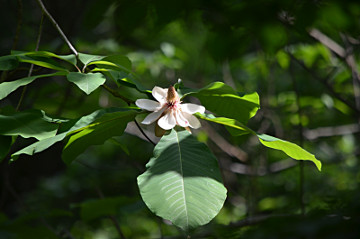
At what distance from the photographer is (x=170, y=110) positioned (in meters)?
1.05

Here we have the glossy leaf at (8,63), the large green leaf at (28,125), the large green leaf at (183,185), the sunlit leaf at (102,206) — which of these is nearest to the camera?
the large green leaf at (183,185)

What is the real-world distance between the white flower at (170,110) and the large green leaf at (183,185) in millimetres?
79

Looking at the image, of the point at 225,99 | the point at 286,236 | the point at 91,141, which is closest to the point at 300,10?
the point at 225,99

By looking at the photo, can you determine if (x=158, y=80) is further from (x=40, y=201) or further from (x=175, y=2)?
(x=175, y=2)

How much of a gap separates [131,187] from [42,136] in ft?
9.65

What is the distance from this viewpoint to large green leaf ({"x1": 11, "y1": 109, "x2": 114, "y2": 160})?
2.95ft

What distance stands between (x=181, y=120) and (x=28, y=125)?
0.38 meters

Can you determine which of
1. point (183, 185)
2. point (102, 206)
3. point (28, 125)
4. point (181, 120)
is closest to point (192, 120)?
point (181, 120)

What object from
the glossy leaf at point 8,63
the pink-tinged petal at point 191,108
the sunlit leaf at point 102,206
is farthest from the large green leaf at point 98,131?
the sunlit leaf at point 102,206

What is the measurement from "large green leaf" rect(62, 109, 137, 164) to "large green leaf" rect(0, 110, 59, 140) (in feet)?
0.20

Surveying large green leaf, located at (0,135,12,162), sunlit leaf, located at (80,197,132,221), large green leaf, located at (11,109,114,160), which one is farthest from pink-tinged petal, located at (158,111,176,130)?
sunlit leaf, located at (80,197,132,221)

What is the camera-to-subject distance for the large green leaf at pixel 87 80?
3.17ft

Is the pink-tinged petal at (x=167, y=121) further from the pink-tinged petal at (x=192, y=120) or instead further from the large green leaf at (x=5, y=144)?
the large green leaf at (x=5, y=144)

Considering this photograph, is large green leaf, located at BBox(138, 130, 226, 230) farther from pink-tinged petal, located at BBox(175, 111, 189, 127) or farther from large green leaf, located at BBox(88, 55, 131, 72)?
large green leaf, located at BBox(88, 55, 131, 72)
